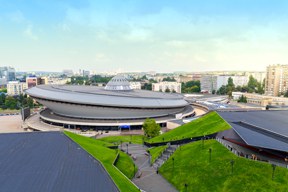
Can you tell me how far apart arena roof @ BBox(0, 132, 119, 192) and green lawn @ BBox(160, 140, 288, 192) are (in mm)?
9524

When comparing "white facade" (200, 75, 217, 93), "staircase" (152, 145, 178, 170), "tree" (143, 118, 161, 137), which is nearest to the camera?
"staircase" (152, 145, 178, 170)

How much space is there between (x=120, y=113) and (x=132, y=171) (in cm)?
3368

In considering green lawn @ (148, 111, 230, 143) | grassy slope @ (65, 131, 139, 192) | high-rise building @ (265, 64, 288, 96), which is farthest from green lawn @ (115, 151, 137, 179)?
high-rise building @ (265, 64, 288, 96)

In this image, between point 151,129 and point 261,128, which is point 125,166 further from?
point 151,129

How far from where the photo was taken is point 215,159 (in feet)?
90.3

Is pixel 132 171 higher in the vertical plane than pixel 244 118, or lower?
lower

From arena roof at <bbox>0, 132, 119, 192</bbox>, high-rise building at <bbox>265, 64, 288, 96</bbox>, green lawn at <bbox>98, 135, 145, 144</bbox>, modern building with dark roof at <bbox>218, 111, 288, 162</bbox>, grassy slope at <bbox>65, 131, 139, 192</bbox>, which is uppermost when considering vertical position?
high-rise building at <bbox>265, 64, 288, 96</bbox>

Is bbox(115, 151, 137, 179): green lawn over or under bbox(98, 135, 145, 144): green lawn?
over

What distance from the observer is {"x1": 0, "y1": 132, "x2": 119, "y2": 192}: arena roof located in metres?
19.0

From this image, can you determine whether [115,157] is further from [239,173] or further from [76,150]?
[239,173]

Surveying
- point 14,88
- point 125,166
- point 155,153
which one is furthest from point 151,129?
point 14,88

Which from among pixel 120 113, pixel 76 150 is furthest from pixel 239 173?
pixel 120 113

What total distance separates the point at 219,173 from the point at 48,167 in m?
16.7

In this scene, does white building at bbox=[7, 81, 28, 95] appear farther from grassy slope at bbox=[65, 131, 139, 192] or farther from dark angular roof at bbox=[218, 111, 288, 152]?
dark angular roof at bbox=[218, 111, 288, 152]
